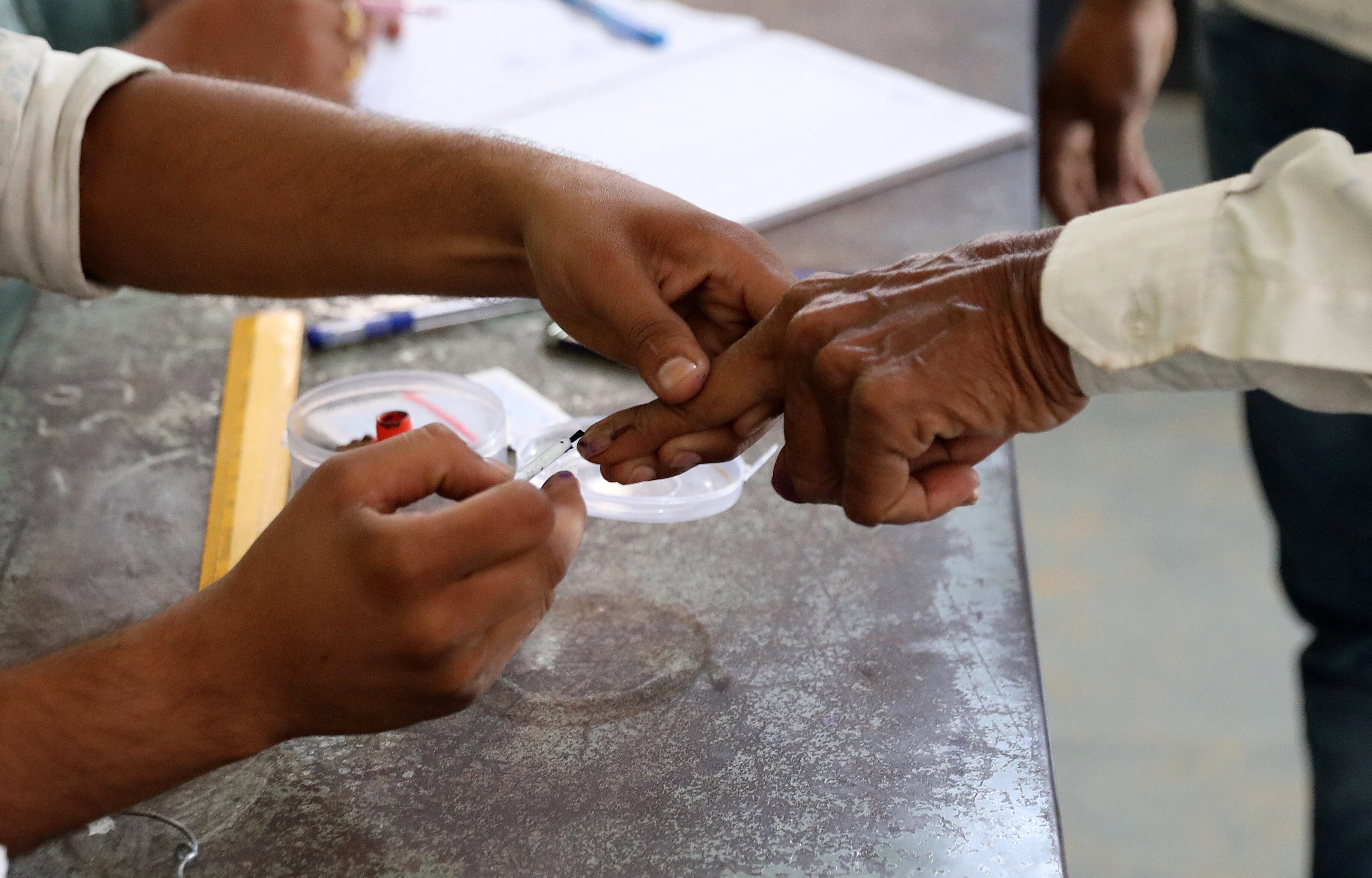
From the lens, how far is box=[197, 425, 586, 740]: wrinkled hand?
67 centimetres

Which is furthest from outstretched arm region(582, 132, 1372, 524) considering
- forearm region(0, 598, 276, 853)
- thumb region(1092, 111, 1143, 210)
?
thumb region(1092, 111, 1143, 210)

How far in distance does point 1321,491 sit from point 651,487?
3.36 ft

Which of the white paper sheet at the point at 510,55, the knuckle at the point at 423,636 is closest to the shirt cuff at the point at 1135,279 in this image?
the knuckle at the point at 423,636

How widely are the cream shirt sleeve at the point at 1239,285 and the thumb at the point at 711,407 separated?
9.7 inches

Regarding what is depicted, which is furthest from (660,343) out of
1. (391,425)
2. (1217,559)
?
(1217,559)

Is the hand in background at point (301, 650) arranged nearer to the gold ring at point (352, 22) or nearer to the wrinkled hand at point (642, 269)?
the wrinkled hand at point (642, 269)

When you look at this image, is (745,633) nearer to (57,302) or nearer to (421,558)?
(421,558)

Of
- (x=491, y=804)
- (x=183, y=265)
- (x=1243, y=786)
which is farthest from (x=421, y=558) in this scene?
(x=1243, y=786)

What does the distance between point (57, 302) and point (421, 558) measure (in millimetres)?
878

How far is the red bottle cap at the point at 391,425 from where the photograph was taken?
96 centimetres

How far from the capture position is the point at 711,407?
980 millimetres

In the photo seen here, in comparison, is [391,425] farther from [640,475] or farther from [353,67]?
[353,67]

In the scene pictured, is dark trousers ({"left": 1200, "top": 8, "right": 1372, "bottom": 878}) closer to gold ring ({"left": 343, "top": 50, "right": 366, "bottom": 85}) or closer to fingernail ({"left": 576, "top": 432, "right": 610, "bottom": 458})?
fingernail ({"left": 576, "top": 432, "right": 610, "bottom": 458})

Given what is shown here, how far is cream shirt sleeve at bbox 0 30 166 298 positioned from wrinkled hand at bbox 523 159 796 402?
42cm
